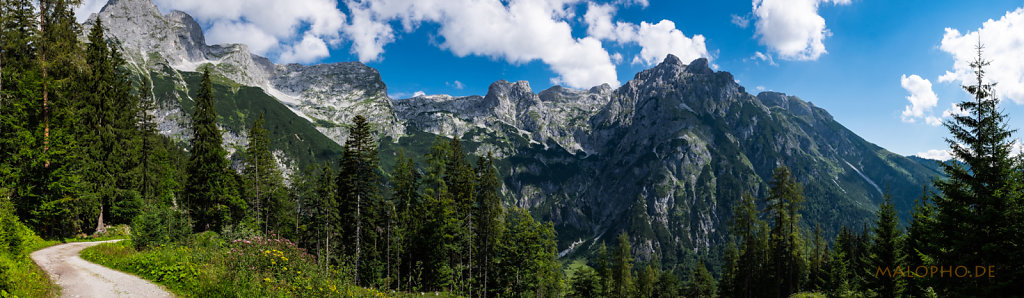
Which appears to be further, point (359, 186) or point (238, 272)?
point (359, 186)

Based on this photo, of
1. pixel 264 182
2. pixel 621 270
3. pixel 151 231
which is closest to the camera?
pixel 151 231

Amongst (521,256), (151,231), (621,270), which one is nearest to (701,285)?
(621,270)

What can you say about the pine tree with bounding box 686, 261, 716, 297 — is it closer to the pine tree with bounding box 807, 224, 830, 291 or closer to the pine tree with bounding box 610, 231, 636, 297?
the pine tree with bounding box 610, 231, 636, 297

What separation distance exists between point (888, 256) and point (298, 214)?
70.4 m

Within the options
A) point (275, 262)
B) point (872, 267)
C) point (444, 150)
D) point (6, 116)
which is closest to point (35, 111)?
point (6, 116)

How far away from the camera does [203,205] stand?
37.3m

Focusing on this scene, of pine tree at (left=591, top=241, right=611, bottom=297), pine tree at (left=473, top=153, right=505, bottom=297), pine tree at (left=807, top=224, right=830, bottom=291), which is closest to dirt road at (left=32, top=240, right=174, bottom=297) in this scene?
pine tree at (left=473, top=153, right=505, bottom=297)

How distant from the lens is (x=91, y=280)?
13.4m

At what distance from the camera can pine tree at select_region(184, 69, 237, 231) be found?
3672 cm

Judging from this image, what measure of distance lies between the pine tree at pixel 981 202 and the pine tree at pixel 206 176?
51791 mm

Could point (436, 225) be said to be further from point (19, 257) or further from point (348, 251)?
point (19, 257)

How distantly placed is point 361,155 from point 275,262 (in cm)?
2621

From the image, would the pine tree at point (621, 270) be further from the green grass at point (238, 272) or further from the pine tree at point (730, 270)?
the green grass at point (238, 272)

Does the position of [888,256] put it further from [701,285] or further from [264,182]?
[264,182]
